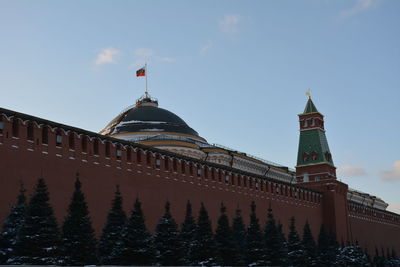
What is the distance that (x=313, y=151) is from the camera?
51.2 m

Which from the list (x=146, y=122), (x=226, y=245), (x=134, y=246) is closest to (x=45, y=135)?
(x=134, y=246)

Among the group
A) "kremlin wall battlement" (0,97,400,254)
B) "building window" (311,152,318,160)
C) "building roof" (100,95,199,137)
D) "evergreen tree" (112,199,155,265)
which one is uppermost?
"building roof" (100,95,199,137)

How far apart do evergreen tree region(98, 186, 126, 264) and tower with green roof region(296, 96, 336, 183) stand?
28064mm

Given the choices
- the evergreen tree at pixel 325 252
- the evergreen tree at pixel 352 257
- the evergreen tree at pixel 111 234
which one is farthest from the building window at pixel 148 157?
the evergreen tree at pixel 352 257

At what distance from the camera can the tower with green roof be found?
5050 centimetres

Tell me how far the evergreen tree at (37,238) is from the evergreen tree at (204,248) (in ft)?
24.5

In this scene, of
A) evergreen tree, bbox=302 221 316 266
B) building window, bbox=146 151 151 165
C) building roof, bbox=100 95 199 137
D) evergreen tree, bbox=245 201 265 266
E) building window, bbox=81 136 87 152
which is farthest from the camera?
building roof, bbox=100 95 199 137

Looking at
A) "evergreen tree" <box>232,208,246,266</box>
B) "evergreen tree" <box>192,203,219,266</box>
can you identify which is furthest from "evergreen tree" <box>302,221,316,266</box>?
"evergreen tree" <box>192,203,219,266</box>

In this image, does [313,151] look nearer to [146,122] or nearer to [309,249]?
[146,122]

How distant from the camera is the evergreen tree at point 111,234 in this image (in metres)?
24.2

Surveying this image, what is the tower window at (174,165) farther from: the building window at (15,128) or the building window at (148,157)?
the building window at (15,128)

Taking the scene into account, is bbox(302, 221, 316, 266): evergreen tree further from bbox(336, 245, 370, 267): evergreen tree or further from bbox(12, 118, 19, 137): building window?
bbox(12, 118, 19, 137): building window

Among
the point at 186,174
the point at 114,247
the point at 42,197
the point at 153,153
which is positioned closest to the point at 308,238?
the point at 186,174

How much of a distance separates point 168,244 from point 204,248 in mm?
2027
